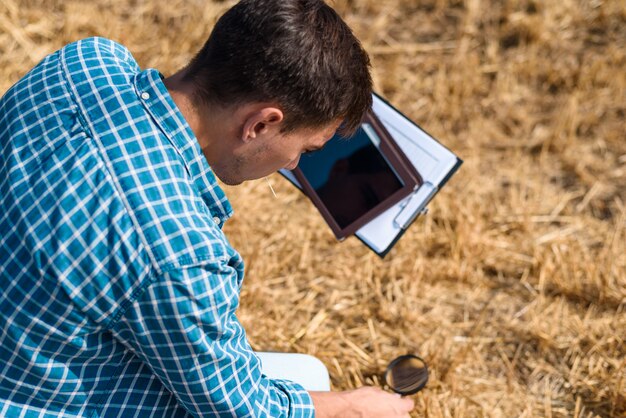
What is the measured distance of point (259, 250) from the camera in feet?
11.8

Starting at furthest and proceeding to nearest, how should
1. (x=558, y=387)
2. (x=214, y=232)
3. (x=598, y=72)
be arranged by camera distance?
(x=598, y=72) < (x=558, y=387) < (x=214, y=232)

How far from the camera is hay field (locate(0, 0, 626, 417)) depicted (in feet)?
10.5

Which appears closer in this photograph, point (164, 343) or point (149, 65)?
point (164, 343)

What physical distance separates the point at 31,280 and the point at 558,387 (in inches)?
85.6

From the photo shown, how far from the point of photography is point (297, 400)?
2.12m

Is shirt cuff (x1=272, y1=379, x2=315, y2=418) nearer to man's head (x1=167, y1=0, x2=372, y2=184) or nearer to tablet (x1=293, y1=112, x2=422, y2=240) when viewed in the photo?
man's head (x1=167, y1=0, x2=372, y2=184)

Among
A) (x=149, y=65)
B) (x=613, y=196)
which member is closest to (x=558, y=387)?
(x=613, y=196)

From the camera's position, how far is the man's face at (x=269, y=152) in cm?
207

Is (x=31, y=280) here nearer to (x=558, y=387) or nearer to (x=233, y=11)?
(x=233, y=11)

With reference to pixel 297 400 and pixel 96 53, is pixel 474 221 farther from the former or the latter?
pixel 96 53

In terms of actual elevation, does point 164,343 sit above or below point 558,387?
above

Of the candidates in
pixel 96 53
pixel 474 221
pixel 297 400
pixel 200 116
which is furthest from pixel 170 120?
pixel 474 221

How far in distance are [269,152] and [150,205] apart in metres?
0.46

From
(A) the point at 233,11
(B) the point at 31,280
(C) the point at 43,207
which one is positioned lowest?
(B) the point at 31,280
